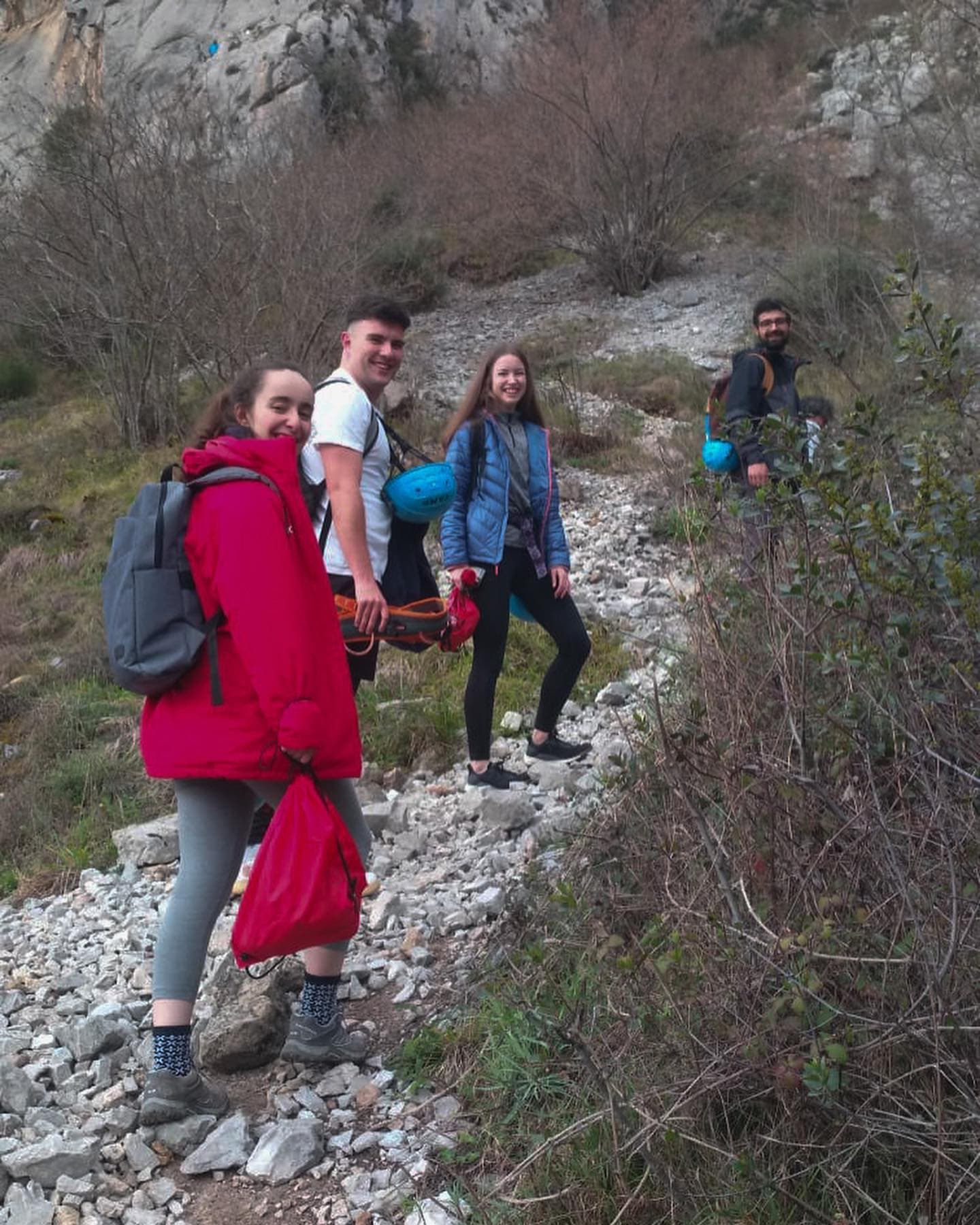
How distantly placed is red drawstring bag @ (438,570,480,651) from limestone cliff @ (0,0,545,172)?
62.0 feet

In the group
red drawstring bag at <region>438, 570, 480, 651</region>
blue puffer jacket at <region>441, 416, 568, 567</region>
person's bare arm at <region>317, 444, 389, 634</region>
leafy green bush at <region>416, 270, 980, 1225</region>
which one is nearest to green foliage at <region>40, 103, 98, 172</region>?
blue puffer jacket at <region>441, 416, 568, 567</region>

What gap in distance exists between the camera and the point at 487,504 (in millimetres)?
4875

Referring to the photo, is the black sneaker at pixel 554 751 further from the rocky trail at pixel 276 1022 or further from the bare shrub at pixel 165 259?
the bare shrub at pixel 165 259

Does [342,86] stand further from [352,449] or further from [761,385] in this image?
[352,449]

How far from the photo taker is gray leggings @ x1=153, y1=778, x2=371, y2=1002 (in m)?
3.02

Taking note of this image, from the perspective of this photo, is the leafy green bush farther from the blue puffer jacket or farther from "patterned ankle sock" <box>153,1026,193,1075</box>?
the blue puffer jacket

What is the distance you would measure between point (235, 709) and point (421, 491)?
131 cm

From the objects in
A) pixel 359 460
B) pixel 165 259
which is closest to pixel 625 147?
pixel 165 259

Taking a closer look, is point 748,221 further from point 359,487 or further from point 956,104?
point 359,487

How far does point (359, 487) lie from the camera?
3906mm

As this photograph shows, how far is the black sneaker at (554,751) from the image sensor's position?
5340mm

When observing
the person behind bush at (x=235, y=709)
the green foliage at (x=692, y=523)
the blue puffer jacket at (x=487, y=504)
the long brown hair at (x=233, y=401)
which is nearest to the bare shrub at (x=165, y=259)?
the green foliage at (x=692, y=523)

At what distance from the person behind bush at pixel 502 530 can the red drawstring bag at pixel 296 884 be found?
1.91 meters

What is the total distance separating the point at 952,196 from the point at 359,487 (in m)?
8.24
